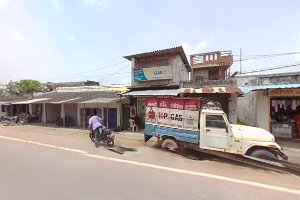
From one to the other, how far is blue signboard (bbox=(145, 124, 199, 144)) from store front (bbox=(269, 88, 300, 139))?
7.76 meters

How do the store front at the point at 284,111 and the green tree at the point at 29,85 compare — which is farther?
the green tree at the point at 29,85

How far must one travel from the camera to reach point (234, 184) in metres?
6.61

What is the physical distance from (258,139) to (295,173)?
153cm

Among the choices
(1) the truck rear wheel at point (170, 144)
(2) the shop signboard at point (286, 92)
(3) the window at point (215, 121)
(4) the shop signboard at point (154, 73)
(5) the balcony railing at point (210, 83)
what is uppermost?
(4) the shop signboard at point (154, 73)

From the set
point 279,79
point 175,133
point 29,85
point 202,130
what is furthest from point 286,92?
point 29,85

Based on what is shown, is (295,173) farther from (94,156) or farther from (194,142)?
(94,156)

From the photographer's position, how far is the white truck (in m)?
8.63

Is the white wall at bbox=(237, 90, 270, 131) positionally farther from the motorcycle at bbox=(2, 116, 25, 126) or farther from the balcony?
the motorcycle at bbox=(2, 116, 25, 126)

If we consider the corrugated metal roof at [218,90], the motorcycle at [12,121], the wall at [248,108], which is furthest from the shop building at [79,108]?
the wall at [248,108]

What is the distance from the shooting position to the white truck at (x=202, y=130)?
863 centimetres

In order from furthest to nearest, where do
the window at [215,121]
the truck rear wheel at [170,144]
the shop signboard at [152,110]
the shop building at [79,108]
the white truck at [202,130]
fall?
the shop building at [79,108] → the shop signboard at [152,110] → the truck rear wheel at [170,144] → the window at [215,121] → the white truck at [202,130]

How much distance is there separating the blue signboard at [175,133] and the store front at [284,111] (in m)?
7.76

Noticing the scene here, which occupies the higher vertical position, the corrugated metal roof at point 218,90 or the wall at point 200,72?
the wall at point 200,72

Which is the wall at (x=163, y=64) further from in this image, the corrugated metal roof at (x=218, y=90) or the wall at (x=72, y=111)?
the wall at (x=72, y=111)
